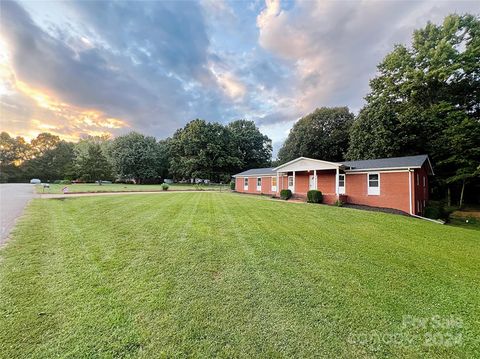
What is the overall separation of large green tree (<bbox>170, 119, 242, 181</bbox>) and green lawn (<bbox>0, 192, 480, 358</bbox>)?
35647mm

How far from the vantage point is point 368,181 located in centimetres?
1499

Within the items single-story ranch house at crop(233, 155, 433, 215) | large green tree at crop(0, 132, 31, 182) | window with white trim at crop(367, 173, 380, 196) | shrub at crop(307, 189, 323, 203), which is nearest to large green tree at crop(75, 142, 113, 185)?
large green tree at crop(0, 132, 31, 182)

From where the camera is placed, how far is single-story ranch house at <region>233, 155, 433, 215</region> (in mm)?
13305

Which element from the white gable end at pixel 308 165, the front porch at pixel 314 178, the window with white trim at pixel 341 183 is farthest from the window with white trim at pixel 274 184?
the window with white trim at pixel 341 183

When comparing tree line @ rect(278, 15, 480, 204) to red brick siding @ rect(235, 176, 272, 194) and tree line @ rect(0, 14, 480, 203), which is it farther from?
red brick siding @ rect(235, 176, 272, 194)

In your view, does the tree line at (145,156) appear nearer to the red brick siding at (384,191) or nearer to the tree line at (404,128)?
the tree line at (404,128)

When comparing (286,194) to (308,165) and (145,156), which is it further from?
(145,156)

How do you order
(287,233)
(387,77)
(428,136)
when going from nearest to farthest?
(287,233) < (428,136) < (387,77)

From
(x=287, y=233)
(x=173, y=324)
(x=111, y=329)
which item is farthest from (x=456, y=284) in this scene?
(x=111, y=329)

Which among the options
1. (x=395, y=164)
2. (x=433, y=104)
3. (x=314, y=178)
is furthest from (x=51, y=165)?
(x=433, y=104)

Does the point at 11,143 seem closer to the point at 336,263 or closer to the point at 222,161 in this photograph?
the point at 222,161

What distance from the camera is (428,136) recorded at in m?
20.6

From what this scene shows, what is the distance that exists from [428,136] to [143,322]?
1094 inches

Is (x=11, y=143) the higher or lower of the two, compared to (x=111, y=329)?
higher
